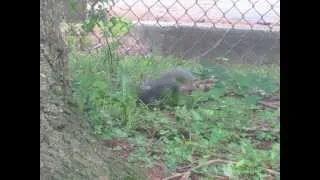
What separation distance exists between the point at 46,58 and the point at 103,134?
0.24 m

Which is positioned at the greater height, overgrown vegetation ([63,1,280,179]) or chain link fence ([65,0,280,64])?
chain link fence ([65,0,280,64])

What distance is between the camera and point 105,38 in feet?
4.89

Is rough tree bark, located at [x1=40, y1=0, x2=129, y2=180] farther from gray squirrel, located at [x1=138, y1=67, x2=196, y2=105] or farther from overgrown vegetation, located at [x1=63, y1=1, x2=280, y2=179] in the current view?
gray squirrel, located at [x1=138, y1=67, x2=196, y2=105]

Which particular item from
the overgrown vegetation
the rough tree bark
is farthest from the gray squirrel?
the rough tree bark

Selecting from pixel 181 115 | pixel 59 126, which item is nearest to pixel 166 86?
pixel 181 115

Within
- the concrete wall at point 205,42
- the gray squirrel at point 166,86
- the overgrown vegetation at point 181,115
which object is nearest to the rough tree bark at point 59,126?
the overgrown vegetation at point 181,115

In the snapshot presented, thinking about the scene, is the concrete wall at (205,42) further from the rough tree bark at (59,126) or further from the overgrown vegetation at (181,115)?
the rough tree bark at (59,126)

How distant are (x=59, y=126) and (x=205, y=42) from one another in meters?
0.68

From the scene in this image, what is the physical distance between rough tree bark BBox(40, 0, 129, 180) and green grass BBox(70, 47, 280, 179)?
0.32 ft

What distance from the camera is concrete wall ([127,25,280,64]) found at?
1.49 m

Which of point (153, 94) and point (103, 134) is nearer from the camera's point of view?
point (103, 134)
